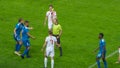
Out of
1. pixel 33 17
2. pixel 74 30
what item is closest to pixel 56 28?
pixel 74 30

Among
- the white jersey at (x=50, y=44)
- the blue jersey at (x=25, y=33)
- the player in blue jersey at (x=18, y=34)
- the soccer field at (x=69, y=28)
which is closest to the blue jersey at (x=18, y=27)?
the player in blue jersey at (x=18, y=34)

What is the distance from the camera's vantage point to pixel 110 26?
37625mm

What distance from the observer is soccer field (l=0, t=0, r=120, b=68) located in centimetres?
2977

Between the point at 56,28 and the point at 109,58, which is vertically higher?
the point at 56,28

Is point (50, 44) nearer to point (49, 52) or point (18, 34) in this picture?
point (49, 52)

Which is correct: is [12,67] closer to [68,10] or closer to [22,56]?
[22,56]

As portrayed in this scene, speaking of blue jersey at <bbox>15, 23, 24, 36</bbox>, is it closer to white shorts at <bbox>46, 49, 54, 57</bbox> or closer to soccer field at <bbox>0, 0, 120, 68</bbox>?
soccer field at <bbox>0, 0, 120, 68</bbox>

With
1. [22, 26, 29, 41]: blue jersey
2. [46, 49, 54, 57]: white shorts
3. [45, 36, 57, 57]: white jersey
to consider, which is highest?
[22, 26, 29, 41]: blue jersey

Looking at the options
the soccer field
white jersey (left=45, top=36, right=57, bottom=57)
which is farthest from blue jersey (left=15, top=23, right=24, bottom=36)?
white jersey (left=45, top=36, right=57, bottom=57)

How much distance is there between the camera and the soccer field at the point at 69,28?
29.8 m

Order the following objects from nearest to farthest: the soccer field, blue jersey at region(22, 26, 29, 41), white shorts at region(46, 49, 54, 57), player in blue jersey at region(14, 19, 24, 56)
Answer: white shorts at region(46, 49, 54, 57) → blue jersey at region(22, 26, 29, 41) → the soccer field → player in blue jersey at region(14, 19, 24, 56)

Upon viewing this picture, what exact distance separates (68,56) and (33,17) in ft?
33.5

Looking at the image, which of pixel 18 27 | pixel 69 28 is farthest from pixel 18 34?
pixel 69 28

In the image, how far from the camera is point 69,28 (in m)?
37.3
